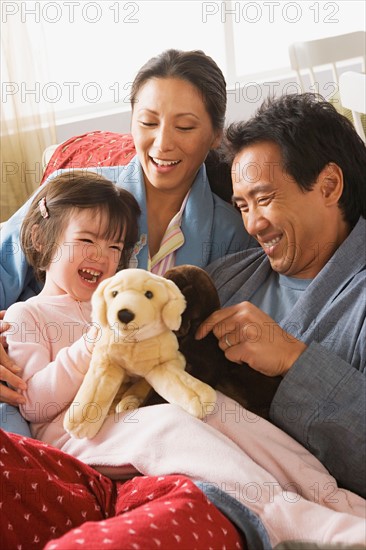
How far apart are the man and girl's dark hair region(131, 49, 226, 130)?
171 millimetres

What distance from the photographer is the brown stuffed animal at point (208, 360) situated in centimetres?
153

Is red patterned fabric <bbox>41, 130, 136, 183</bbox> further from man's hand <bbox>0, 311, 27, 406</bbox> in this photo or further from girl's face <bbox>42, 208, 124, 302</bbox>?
man's hand <bbox>0, 311, 27, 406</bbox>

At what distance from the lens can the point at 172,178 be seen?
1979 millimetres

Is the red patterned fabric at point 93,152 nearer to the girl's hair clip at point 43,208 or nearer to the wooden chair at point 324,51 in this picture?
the girl's hair clip at point 43,208

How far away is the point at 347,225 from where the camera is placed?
1789 mm

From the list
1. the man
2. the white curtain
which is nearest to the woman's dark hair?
the man

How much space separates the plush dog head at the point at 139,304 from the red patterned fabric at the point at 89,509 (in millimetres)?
245

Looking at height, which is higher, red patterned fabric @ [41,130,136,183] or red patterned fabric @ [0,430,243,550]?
red patterned fabric @ [41,130,136,183]

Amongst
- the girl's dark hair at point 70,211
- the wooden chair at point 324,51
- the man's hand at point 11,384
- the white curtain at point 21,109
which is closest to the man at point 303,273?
the girl's dark hair at point 70,211

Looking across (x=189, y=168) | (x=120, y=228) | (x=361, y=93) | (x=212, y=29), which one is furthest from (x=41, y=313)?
(x=212, y=29)

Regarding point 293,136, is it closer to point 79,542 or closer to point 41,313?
point 41,313

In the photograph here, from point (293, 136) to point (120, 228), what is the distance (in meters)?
0.41

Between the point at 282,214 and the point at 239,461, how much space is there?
1.78ft

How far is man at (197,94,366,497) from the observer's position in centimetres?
149
